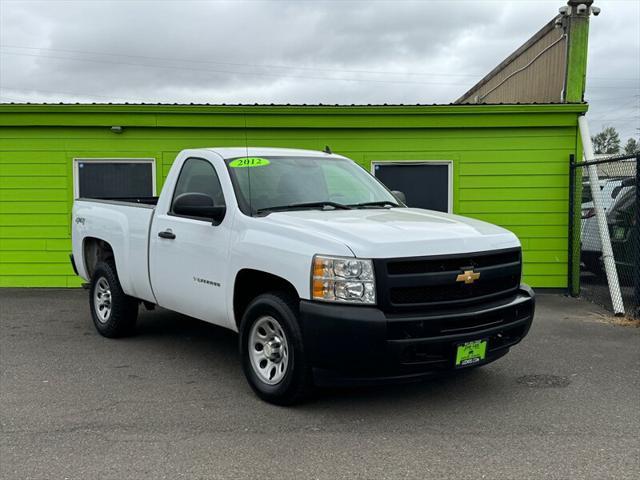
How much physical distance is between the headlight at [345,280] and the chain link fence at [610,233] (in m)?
4.93

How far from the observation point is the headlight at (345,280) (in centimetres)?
385

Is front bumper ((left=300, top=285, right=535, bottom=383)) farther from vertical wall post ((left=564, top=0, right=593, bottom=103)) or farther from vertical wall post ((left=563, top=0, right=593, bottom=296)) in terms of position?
vertical wall post ((left=564, top=0, right=593, bottom=103))

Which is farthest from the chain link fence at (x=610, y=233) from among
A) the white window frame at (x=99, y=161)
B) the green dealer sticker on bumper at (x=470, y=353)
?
the white window frame at (x=99, y=161)

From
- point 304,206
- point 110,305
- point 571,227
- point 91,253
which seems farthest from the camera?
point 571,227

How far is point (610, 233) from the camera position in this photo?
28.3 feet

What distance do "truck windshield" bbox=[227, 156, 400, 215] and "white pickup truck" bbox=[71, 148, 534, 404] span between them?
2 centimetres

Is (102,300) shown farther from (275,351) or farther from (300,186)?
(275,351)

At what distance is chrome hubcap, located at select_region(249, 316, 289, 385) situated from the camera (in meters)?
4.31

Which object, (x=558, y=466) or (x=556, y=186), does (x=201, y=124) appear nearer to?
(x=556, y=186)

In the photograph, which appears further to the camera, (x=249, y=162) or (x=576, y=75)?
(x=576, y=75)

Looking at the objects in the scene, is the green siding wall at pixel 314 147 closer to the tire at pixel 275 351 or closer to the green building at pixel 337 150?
the green building at pixel 337 150

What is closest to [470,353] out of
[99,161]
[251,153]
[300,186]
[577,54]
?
[300,186]

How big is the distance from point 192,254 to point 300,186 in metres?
1.08

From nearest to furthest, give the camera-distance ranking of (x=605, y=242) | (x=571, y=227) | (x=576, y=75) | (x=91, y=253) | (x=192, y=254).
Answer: (x=192, y=254)
(x=91, y=253)
(x=605, y=242)
(x=571, y=227)
(x=576, y=75)
